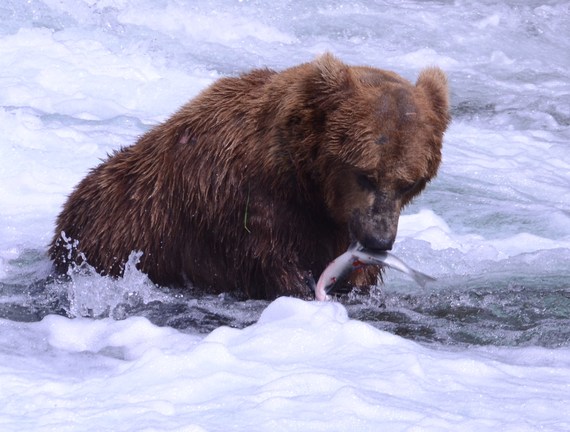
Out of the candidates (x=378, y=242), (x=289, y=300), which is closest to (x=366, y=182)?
(x=378, y=242)

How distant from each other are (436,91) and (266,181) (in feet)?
2.99

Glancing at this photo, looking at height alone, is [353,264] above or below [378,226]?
below

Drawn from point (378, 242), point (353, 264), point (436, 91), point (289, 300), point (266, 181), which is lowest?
point (289, 300)

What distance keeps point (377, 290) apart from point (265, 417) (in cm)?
199

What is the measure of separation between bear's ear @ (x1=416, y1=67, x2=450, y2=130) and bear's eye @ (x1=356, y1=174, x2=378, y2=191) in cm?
50

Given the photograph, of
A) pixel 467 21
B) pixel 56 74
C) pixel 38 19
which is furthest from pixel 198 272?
pixel 467 21

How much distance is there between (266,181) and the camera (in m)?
5.45

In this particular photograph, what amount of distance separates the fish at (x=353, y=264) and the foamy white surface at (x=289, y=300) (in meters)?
0.18

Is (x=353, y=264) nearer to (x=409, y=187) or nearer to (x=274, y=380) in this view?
(x=409, y=187)

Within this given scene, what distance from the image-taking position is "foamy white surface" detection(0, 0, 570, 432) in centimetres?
416

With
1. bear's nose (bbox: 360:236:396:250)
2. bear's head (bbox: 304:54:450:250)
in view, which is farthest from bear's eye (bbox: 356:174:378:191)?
bear's nose (bbox: 360:236:396:250)

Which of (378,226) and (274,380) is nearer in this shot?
(274,380)

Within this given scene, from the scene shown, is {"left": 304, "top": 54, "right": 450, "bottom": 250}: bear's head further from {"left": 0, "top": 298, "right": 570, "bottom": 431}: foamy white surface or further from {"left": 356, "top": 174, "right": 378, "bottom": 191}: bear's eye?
{"left": 0, "top": 298, "right": 570, "bottom": 431}: foamy white surface

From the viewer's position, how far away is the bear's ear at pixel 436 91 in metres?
5.49
